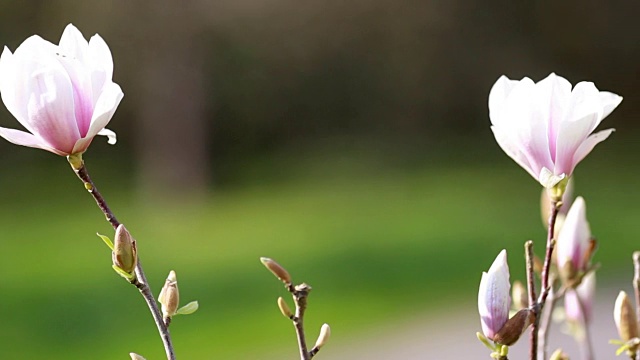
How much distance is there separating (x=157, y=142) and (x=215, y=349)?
612 centimetres

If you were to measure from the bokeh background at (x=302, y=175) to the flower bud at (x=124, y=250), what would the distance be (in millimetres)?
4572

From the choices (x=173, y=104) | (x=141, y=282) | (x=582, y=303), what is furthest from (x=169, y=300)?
(x=173, y=104)

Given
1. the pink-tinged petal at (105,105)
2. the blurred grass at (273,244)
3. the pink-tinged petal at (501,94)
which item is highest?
the blurred grass at (273,244)

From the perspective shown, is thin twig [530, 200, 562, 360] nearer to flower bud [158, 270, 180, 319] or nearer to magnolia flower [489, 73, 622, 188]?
magnolia flower [489, 73, 622, 188]

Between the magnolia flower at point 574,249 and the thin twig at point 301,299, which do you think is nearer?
the thin twig at point 301,299

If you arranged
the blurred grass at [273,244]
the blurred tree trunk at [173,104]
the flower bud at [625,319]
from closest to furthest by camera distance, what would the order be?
the flower bud at [625,319] → the blurred grass at [273,244] → the blurred tree trunk at [173,104]

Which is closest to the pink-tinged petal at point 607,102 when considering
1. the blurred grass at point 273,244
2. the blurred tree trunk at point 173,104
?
the blurred grass at point 273,244

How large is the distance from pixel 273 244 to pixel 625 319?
7767 mm

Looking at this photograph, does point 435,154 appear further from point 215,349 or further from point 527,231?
point 215,349

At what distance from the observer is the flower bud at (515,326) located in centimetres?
70

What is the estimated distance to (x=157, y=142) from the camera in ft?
37.6

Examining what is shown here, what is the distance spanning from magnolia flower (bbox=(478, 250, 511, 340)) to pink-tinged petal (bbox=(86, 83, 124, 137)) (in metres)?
0.27

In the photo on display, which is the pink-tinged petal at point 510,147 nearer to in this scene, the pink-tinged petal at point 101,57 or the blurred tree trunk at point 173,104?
the pink-tinged petal at point 101,57

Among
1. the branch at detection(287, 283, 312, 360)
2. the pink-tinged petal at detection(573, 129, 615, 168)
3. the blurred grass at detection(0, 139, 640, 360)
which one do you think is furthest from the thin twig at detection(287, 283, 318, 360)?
the blurred grass at detection(0, 139, 640, 360)
